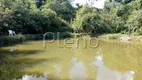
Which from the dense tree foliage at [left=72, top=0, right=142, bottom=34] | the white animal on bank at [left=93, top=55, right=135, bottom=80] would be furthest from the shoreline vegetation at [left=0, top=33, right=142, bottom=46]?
the white animal on bank at [left=93, top=55, right=135, bottom=80]

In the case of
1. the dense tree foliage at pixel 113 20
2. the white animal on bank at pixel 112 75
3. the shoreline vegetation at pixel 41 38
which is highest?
the dense tree foliage at pixel 113 20

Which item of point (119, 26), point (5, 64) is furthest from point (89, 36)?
point (5, 64)

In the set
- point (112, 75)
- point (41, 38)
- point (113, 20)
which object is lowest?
point (112, 75)

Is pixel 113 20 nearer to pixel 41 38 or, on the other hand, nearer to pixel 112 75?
pixel 41 38

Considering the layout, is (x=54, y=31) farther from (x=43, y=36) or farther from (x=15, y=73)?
(x=15, y=73)

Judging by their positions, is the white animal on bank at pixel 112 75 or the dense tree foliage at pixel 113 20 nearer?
the white animal on bank at pixel 112 75

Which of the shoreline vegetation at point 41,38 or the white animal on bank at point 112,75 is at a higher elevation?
the shoreline vegetation at point 41,38

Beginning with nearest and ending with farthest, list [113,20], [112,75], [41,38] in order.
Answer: [112,75], [41,38], [113,20]

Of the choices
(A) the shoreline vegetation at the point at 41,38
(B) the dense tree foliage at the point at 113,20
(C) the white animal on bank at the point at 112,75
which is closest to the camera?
(C) the white animal on bank at the point at 112,75

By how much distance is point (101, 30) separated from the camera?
75.7 feet

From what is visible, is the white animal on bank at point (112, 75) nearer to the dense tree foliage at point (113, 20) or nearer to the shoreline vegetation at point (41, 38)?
the shoreline vegetation at point (41, 38)

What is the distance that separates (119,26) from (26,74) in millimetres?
17764

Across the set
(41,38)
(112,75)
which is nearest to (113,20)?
(41,38)

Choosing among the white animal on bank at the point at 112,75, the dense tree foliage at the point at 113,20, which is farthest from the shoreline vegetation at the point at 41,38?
the white animal on bank at the point at 112,75
